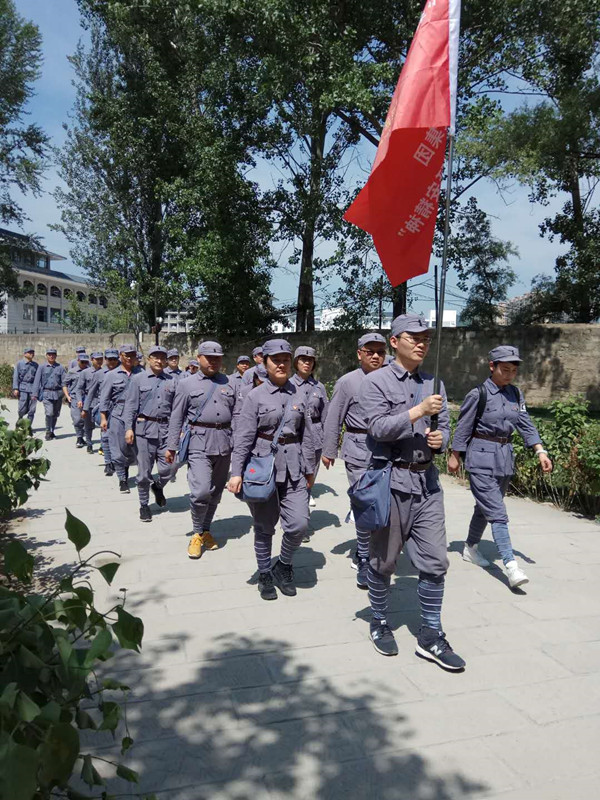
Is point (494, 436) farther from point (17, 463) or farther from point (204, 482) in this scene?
point (17, 463)

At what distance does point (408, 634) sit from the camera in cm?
399

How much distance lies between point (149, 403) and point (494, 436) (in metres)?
3.82

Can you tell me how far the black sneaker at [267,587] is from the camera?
4.53 m

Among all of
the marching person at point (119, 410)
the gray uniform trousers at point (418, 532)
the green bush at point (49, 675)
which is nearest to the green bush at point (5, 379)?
the marching person at point (119, 410)

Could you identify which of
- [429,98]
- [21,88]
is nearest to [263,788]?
[429,98]

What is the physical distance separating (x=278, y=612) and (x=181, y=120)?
18.1m

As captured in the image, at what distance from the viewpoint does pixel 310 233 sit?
57.5 ft

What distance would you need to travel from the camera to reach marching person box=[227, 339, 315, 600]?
461 centimetres

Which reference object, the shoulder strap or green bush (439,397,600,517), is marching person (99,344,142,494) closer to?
the shoulder strap

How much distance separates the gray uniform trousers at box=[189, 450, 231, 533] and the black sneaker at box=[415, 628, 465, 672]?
8.44 ft

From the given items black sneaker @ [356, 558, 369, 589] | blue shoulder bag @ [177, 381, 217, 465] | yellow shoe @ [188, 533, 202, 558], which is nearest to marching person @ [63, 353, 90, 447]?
blue shoulder bag @ [177, 381, 217, 465]

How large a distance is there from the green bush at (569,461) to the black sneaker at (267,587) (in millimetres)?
3881

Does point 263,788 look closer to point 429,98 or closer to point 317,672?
point 317,672

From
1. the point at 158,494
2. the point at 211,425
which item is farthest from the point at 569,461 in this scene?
the point at 158,494
